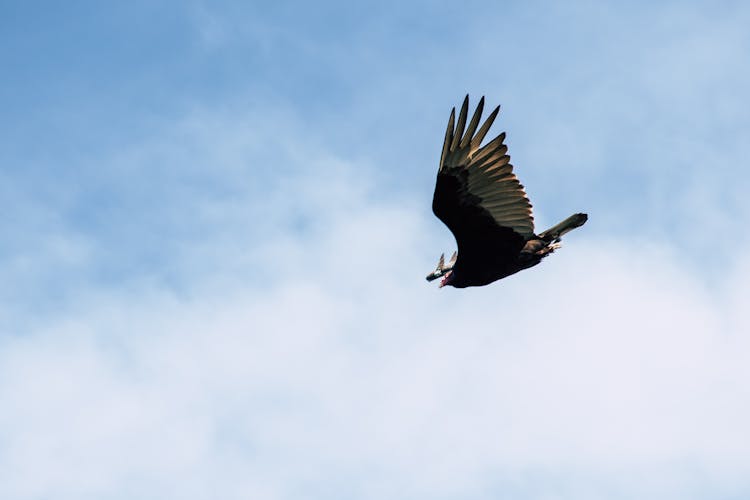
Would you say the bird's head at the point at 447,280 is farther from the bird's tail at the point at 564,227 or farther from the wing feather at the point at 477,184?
the bird's tail at the point at 564,227

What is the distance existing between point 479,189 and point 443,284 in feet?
8.75

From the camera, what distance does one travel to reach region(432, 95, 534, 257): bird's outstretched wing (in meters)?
16.2

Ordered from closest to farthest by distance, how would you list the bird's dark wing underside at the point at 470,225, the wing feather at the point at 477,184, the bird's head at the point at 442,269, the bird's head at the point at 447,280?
the wing feather at the point at 477,184
the bird's dark wing underside at the point at 470,225
the bird's head at the point at 447,280
the bird's head at the point at 442,269

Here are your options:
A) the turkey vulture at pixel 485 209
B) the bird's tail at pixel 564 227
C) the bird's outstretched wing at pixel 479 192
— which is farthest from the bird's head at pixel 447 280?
the bird's tail at pixel 564 227

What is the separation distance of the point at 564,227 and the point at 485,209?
1309mm

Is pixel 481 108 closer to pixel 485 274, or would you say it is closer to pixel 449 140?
pixel 449 140

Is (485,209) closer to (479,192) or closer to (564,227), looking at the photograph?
(479,192)

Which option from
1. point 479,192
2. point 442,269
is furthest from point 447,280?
point 479,192

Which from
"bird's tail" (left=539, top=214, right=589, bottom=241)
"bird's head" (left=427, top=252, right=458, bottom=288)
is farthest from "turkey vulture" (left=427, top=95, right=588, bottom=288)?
"bird's head" (left=427, top=252, right=458, bottom=288)

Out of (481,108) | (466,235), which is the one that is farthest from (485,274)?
(481,108)

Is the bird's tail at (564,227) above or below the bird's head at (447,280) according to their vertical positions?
below

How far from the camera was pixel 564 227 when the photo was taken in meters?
16.8

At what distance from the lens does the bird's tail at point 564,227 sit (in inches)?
656

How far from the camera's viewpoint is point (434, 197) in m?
16.9
